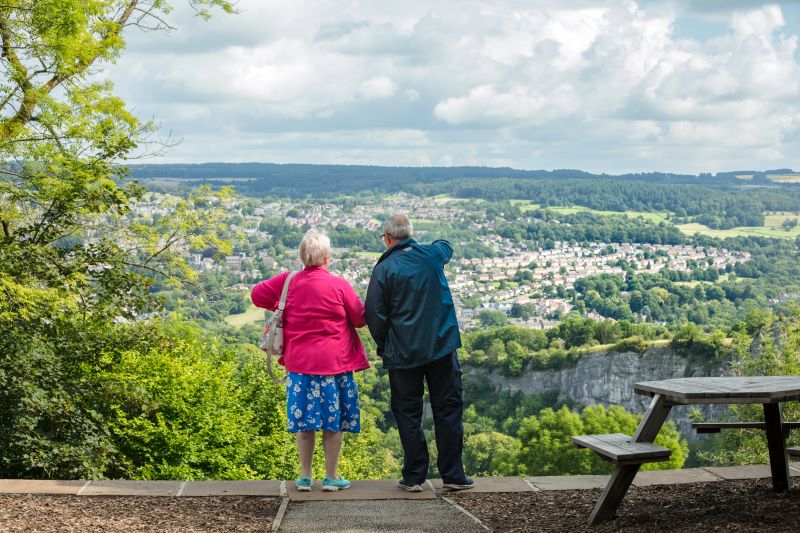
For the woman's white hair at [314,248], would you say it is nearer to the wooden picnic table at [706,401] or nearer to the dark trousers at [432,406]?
the dark trousers at [432,406]

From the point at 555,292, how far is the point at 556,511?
115 metres

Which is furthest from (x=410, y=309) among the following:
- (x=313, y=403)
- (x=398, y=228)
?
(x=313, y=403)

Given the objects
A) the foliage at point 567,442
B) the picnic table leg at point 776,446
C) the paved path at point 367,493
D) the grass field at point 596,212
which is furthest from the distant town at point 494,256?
the picnic table leg at point 776,446

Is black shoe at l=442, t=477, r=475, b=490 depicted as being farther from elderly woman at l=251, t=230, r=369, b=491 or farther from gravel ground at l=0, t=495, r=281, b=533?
gravel ground at l=0, t=495, r=281, b=533

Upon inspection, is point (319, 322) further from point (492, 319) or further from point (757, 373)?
point (492, 319)

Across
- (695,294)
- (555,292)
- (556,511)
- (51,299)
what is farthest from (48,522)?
(555,292)

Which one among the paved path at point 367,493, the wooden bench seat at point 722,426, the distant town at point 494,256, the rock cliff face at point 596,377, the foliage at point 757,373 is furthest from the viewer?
the distant town at point 494,256

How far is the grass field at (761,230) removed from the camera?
132625 millimetres

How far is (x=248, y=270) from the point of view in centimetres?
5966

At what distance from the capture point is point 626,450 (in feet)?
15.9

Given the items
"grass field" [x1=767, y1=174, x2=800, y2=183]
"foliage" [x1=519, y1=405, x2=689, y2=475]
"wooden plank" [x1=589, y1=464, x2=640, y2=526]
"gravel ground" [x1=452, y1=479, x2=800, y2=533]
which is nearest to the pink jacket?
"gravel ground" [x1=452, y1=479, x2=800, y2=533]

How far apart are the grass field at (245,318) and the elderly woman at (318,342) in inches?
1905

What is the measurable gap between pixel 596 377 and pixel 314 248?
250ft

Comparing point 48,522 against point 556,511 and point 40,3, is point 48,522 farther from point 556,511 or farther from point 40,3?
point 40,3
